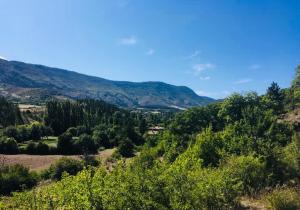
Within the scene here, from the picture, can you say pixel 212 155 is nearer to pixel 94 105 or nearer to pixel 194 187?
pixel 194 187

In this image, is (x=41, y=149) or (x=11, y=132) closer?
(x=41, y=149)

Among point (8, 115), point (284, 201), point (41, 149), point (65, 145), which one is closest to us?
point (284, 201)

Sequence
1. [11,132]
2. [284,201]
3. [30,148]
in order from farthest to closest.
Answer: [11,132] → [30,148] → [284,201]

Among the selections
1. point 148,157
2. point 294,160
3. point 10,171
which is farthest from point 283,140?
point 10,171

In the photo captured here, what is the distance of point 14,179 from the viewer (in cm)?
6269

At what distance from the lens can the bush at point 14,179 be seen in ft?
202

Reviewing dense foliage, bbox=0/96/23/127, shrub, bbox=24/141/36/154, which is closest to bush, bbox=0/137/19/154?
shrub, bbox=24/141/36/154

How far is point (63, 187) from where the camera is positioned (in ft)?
55.2

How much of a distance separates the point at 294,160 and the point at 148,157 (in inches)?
1101

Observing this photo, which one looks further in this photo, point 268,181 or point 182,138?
point 182,138

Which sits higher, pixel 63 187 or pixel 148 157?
pixel 63 187

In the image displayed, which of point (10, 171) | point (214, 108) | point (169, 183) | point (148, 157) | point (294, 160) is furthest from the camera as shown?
point (214, 108)

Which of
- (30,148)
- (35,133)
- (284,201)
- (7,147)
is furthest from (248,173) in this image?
(35,133)

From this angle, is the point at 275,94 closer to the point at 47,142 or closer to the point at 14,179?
the point at 47,142
